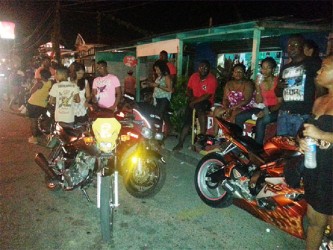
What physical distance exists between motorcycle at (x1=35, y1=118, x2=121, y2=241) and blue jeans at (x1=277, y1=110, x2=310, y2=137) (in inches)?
95.1

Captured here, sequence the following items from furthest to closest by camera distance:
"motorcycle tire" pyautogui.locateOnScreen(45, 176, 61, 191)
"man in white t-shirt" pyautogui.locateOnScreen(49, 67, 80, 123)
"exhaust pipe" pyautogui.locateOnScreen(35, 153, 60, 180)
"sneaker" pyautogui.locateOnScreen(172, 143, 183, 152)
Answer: "sneaker" pyautogui.locateOnScreen(172, 143, 183, 152)
"man in white t-shirt" pyautogui.locateOnScreen(49, 67, 80, 123)
"motorcycle tire" pyautogui.locateOnScreen(45, 176, 61, 191)
"exhaust pipe" pyautogui.locateOnScreen(35, 153, 60, 180)

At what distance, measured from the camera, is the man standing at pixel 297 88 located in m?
4.16


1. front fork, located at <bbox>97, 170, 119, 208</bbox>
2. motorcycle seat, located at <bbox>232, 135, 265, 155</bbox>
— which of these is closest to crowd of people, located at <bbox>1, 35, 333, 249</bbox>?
motorcycle seat, located at <bbox>232, 135, 265, 155</bbox>

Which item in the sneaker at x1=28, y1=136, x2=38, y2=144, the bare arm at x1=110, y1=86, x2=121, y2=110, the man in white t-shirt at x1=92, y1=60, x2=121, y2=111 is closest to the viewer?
the man in white t-shirt at x1=92, y1=60, x2=121, y2=111

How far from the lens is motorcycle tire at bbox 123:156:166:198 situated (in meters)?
4.41

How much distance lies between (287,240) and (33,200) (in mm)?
3375

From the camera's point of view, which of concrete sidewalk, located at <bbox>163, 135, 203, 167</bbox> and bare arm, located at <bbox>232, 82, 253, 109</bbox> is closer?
bare arm, located at <bbox>232, 82, 253, 109</bbox>

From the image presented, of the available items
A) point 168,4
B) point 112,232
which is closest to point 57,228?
point 112,232

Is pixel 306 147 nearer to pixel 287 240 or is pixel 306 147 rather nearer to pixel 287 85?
pixel 287 240

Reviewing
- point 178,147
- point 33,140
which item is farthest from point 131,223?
point 33,140

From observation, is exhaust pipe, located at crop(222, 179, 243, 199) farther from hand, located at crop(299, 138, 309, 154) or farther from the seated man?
the seated man

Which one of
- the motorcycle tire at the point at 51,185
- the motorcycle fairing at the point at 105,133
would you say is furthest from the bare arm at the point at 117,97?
the motorcycle fairing at the point at 105,133

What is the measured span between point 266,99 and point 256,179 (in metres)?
2.36

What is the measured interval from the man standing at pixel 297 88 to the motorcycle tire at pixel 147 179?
1.86m
